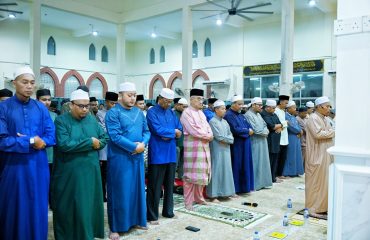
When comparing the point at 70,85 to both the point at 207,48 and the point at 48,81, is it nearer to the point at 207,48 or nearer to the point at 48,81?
the point at 48,81

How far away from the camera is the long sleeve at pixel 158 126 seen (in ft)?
14.0

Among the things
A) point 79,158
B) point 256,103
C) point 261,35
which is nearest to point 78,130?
point 79,158

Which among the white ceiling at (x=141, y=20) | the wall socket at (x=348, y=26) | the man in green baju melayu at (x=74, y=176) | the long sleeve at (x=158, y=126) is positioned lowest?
the man in green baju melayu at (x=74, y=176)

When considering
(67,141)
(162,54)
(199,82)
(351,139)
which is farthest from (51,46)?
(351,139)

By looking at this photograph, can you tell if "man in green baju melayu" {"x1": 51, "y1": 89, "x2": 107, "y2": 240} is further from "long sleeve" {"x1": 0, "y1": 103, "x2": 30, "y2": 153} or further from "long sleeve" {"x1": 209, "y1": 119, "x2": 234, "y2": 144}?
"long sleeve" {"x1": 209, "y1": 119, "x2": 234, "y2": 144}

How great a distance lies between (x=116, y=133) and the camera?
373 centimetres

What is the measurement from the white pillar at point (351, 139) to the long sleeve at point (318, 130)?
7.38 ft

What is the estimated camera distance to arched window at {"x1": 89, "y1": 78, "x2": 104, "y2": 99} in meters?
18.5

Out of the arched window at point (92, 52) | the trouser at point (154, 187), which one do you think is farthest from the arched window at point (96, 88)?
the trouser at point (154, 187)

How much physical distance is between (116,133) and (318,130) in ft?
8.40

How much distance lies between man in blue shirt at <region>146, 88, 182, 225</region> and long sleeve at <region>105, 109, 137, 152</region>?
Answer: 585 mm

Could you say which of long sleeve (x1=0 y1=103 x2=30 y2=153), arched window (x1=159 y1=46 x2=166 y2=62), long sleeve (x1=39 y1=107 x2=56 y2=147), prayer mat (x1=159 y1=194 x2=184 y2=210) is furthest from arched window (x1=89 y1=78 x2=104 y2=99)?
long sleeve (x1=0 y1=103 x2=30 y2=153)

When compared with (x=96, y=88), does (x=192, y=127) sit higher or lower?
lower

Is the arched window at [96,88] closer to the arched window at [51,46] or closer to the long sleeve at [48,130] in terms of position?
the arched window at [51,46]
